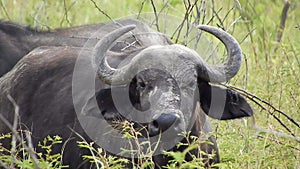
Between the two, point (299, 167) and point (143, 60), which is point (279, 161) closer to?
point (299, 167)

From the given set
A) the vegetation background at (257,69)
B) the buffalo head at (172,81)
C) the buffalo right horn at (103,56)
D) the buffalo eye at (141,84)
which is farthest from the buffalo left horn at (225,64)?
the buffalo right horn at (103,56)

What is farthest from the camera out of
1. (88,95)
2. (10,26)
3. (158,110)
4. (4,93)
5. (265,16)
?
(265,16)

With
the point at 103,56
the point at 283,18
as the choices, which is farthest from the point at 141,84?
the point at 283,18

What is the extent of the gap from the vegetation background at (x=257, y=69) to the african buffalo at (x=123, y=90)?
0.99 feet

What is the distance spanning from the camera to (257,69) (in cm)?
877

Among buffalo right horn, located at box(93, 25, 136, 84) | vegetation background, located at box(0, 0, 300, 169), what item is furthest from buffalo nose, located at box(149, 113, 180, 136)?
buffalo right horn, located at box(93, 25, 136, 84)

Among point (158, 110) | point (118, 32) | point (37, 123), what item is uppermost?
point (118, 32)

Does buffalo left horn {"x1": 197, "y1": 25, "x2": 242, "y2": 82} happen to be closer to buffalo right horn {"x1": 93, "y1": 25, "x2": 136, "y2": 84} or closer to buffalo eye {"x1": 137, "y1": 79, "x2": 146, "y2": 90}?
buffalo eye {"x1": 137, "y1": 79, "x2": 146, "y2": 90}

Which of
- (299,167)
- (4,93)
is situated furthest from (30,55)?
(299,167)

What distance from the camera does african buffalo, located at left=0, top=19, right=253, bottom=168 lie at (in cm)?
590

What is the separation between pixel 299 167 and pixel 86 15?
250 inches

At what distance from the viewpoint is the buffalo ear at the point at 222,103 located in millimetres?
6348

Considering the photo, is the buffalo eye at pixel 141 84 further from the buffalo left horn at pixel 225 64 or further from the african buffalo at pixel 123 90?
the buffalo left horn at pixel 225 64

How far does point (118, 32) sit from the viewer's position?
6188 millimetres
